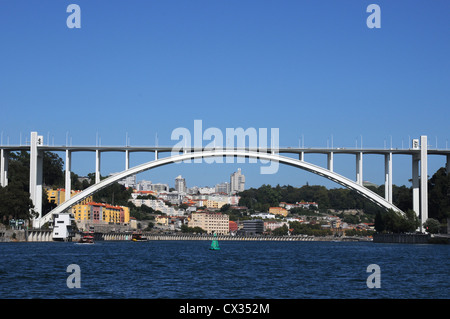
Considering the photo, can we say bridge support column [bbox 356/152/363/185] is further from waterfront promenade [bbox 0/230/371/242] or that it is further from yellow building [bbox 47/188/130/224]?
yellow building [bbox 47/188/130/224]

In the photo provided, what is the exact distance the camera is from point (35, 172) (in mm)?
81562

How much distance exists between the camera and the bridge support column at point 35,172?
266ft

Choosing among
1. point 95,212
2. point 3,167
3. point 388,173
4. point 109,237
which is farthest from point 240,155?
point 95,212

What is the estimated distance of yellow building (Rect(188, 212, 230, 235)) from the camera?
194 m

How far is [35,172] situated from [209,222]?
115 metres

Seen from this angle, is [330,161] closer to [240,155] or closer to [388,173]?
[388,173]

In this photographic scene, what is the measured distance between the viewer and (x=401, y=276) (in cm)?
3328

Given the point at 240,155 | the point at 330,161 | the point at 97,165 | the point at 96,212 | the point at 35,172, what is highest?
the point at 240,155

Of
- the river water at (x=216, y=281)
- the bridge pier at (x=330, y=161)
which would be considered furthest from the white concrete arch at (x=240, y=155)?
the river water at (x=216, y=281)

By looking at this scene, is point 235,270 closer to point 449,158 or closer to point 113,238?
point 449,158

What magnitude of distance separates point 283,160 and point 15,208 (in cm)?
2925

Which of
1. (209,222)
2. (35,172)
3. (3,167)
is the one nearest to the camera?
(35,172)

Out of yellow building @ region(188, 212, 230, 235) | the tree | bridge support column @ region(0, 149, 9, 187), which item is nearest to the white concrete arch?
the tree
